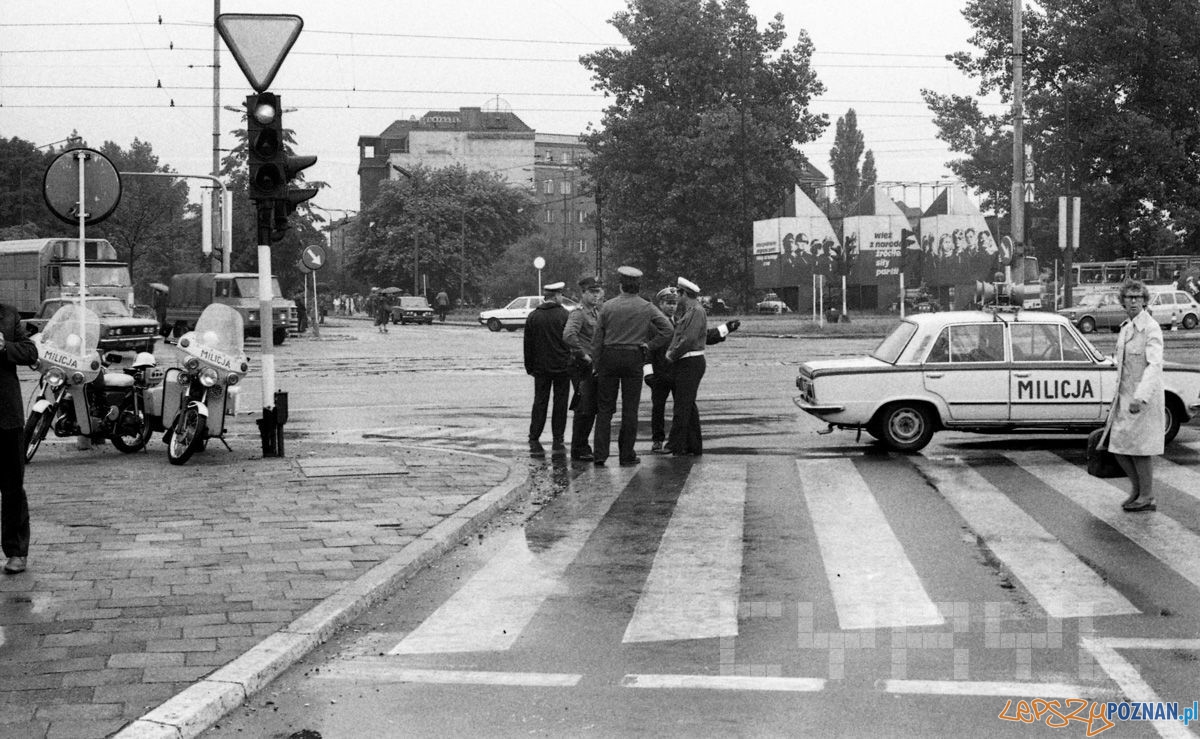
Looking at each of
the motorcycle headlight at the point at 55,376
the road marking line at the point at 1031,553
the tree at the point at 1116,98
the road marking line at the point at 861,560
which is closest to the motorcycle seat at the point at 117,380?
the motorcycle headlight at the point at 55,376

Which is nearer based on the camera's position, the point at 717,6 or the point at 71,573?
the point at 71,573

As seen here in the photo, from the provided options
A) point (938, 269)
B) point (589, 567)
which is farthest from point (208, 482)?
point (938, 269)

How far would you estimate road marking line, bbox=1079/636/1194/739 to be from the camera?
472 centimetres

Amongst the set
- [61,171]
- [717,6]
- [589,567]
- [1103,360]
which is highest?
[717,6]

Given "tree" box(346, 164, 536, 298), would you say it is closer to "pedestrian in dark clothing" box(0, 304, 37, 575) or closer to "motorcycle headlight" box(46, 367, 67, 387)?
"motorcycle headlight" box(46, 367, 67, 387)

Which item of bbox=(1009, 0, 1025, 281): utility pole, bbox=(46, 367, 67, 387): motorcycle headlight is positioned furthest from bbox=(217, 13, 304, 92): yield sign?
bbox=(1009, 0, 1025, 281): utility pole

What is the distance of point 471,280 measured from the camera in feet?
326

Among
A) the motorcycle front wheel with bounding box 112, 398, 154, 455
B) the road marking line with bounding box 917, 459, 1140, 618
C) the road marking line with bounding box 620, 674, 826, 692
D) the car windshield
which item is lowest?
the road marking line with bounding box 917, 459, 1140, 618

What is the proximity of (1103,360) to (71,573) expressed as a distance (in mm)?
9626

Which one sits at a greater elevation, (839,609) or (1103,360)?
(1103,360)

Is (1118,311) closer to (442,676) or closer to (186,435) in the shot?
(186,435)

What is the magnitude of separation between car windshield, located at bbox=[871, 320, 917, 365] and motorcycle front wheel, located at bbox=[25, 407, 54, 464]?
7634 mm

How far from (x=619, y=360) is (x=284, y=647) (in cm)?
695

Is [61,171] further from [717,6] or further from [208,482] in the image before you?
[717,6]
